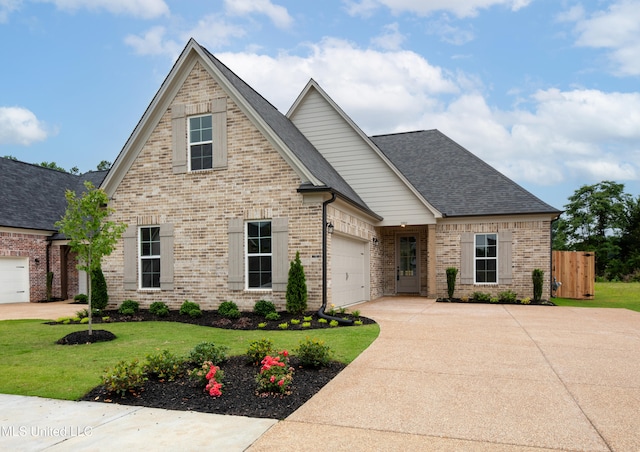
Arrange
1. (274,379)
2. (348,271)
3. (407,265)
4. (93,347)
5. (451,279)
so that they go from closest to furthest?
(274,379) → (93,347) → (348,271) → (451,279) → (407,265)

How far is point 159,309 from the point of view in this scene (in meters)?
12.7

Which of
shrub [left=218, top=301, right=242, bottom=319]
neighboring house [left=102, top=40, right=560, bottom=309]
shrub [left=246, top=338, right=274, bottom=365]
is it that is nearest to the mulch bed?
shrub [left=246, top=338, right=274, bottom=365]

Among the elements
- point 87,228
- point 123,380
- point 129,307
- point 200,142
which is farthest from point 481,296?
point 123,380

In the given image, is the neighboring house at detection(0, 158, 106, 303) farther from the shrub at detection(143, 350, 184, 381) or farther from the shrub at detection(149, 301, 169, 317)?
the shrub at detection(143, 350, 184, 381)

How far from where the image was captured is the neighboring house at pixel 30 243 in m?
17.9

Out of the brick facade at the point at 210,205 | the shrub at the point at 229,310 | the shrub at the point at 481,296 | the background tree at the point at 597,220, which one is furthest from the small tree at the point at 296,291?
the background tree at the point at 597,220

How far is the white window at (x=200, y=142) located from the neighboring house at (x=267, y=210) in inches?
1.3

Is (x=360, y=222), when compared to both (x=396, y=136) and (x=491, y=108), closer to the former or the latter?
(x=396, y=136)

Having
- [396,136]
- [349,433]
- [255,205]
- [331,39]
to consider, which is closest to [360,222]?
[255,205]

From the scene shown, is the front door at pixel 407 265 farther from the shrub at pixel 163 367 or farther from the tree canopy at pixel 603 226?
the tree canopy at pixel 603 226

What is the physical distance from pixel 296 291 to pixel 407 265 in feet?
28.0

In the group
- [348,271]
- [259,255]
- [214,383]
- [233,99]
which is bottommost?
[214,383]

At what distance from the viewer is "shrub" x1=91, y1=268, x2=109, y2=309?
1332cm

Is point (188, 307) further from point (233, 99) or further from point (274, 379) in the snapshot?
point (274, 379)
